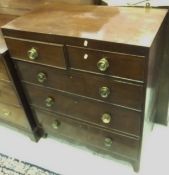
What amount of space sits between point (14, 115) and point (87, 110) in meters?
0.59

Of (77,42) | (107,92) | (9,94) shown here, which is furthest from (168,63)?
(9,94)

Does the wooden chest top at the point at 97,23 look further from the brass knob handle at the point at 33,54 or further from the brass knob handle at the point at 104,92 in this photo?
the brass knob handle at the point at 104,92

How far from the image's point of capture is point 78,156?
Answer: 59.6 inches

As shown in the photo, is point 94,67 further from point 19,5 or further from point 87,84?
point 19,5

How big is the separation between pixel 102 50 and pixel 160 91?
0.69 meters

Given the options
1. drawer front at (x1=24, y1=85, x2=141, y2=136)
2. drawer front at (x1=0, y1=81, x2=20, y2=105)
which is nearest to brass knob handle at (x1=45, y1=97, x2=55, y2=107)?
drawer front at (x1=24, y1=85, x2=141, y2=136)

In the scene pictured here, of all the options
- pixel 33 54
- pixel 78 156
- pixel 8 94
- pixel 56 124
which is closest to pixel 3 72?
pixel 8 94

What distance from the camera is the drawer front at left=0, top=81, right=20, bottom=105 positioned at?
1.38 metres

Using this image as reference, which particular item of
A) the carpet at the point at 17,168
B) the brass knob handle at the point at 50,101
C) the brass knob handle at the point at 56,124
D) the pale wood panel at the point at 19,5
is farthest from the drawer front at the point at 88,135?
the pale wood panel at the point at 19,5

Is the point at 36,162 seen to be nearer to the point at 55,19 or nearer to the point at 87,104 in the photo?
the point at 87,104

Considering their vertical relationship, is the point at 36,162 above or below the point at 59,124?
below

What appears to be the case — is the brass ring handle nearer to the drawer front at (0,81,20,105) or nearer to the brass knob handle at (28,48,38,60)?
the brass knob handle at (28,48,38,60)

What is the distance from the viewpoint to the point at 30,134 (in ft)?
5.29

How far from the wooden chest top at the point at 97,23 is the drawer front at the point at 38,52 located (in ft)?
0.19
